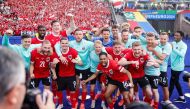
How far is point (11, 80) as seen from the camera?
4.18ft

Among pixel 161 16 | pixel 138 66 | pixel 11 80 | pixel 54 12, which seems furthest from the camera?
pixel 161 16

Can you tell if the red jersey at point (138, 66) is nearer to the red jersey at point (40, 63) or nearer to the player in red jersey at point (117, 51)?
the player in red jersey at point (117, 51)

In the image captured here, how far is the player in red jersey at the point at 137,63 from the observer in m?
6.10

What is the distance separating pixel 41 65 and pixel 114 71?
5.09ft

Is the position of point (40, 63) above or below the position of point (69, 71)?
above

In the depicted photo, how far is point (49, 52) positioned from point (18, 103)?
5.02 metres

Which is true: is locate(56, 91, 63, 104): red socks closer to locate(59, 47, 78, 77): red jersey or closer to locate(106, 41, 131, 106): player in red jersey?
locate(59, 47, 78, 77): red jersey

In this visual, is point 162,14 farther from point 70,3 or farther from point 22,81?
point 22,81

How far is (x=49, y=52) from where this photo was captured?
6328 millimetres

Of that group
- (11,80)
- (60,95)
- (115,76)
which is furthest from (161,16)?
(11,80)

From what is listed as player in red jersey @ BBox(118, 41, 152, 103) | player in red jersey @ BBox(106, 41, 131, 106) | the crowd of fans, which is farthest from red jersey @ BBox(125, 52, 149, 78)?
the crowd of fans

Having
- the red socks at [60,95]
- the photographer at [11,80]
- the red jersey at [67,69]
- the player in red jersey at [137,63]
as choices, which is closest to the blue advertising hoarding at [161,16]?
the player in red jersey at [137,63]

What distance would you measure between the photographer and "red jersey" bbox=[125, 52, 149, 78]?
195 inches

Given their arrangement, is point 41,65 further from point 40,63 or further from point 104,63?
point 104,63
